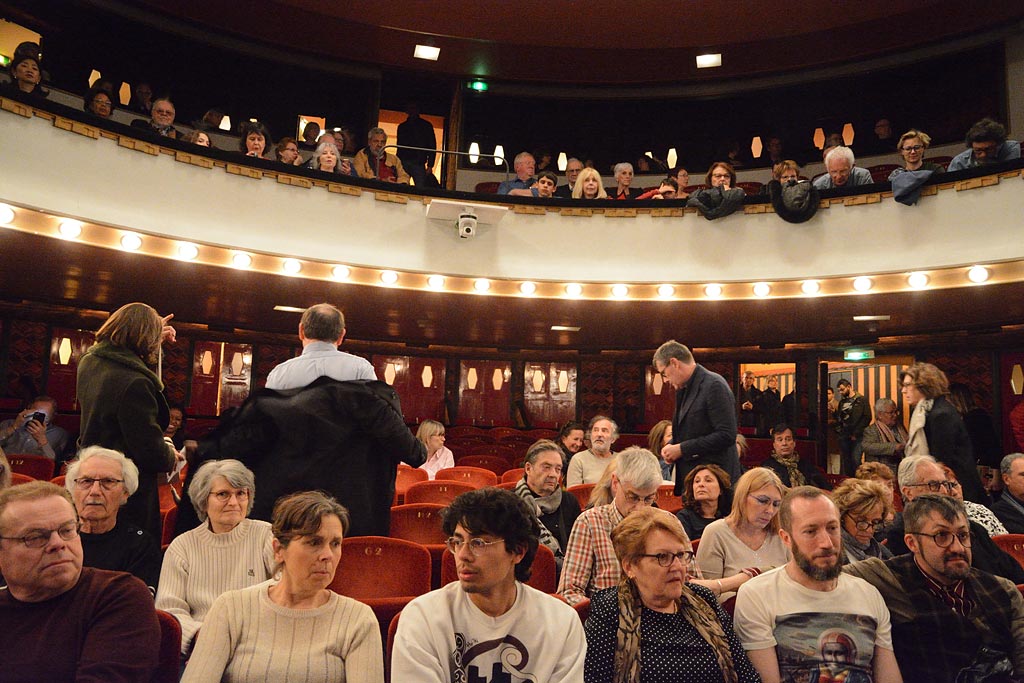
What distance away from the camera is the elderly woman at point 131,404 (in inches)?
114

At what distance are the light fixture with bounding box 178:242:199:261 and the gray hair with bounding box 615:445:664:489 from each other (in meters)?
5.52

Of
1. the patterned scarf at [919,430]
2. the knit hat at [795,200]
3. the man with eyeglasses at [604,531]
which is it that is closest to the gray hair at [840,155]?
the knit hat at [795,200]

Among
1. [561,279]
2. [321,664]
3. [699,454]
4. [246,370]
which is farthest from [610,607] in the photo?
[246,370]

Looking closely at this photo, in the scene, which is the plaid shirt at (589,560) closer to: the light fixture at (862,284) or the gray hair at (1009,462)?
the gray hair at (1009,462)

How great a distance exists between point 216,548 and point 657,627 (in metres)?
1.61

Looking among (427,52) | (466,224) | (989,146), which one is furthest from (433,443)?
(427,52)

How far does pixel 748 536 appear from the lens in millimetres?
3043

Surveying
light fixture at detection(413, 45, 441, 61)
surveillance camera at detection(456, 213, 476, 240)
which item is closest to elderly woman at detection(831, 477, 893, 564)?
surveillance camera at detection(456, 213, 476, 240)

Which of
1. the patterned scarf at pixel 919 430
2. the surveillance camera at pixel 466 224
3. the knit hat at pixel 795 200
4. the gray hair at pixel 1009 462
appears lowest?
the gray hair at pixel 1009 462

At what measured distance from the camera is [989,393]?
383 inches

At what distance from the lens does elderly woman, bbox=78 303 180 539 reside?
2898mm

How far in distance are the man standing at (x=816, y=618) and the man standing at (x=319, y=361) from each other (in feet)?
5.34

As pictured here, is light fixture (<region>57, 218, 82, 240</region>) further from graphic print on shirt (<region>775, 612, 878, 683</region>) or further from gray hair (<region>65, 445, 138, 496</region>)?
graphic print on shirt (<region>775, 612, 878, 683</region>)

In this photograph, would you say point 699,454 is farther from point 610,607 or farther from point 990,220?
point 990,220
